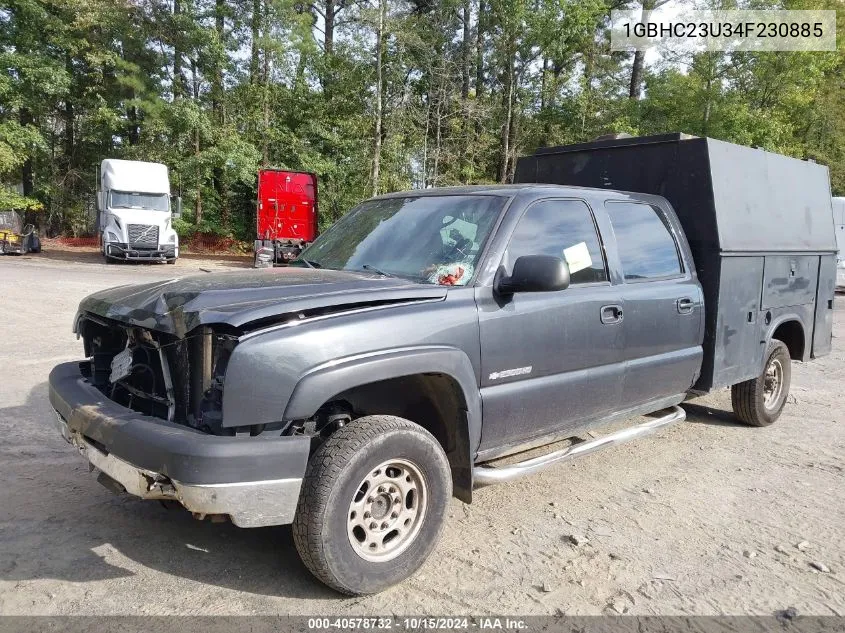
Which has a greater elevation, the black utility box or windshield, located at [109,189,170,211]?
windshield, located at [109,189,170,211]

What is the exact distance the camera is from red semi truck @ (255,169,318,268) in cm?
2198

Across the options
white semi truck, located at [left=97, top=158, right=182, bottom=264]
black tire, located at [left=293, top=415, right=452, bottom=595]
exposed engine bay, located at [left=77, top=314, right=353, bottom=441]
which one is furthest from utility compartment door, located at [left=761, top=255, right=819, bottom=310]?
white semi truck, located at [left=97, top=158, right=182, bottom=264]

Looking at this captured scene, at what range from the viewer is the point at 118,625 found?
2578mm

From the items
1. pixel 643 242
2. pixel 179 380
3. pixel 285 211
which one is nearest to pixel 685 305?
pixel 643 242

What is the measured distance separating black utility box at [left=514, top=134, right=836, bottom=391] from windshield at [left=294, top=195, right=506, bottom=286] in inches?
83.0

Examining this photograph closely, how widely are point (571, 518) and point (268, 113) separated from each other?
27.4m

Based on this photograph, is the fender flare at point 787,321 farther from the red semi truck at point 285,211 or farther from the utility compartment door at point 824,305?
the red semi truck at point 285,211

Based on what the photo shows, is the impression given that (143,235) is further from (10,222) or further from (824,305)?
(824,305)

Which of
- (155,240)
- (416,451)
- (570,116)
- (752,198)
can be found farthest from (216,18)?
(416,451)

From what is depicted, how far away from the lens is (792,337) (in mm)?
6094

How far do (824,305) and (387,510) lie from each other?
5.33m

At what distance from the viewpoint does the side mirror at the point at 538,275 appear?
311cm

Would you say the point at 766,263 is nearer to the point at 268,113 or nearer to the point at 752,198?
the point at 752,198

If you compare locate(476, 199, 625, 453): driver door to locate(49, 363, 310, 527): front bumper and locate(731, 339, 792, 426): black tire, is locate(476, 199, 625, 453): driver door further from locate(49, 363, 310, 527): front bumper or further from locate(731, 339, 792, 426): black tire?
locate(731, 339, 792, 426): black tire
